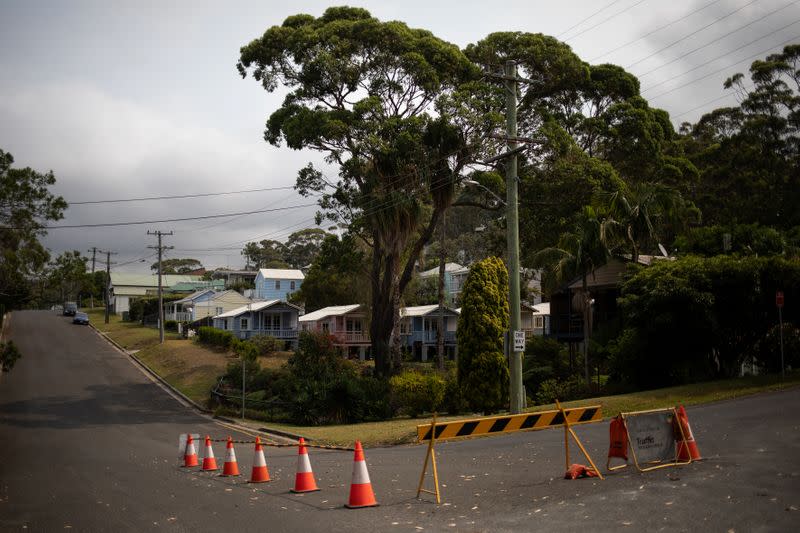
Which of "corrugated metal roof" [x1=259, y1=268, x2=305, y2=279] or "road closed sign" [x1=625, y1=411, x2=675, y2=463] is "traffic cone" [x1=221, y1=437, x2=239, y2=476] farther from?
"corrugated metal roof" [x1=259, y1=268, x2=305, y2=279]

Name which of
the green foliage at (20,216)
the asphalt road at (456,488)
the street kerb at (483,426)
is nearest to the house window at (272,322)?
the green foliage at (20,216)

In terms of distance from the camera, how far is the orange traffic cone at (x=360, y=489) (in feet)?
33.9

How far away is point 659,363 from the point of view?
27.5 m

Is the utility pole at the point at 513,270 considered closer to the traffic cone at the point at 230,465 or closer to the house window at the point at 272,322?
the traffic cone at the point at 230,465

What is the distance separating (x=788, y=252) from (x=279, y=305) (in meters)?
47.9

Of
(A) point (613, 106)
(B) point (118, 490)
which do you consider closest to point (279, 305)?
(A) point (613, 106)

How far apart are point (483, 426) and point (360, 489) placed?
2.25 metres

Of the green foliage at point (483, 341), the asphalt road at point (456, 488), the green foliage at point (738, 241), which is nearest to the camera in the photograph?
the asphalt road at point (456, 488)

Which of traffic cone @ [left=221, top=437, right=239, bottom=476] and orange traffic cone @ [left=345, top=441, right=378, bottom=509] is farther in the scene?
traffic cone @ [left=221, top=437, right=239, bottom=476]

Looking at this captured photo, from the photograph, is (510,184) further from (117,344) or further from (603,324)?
(117,344)

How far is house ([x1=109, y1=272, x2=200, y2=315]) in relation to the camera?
114 meters

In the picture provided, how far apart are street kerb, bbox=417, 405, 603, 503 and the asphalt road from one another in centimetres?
60

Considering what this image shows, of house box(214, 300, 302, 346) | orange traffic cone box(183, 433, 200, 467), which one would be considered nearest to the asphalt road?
orange traffic cone box(183, 433, 200, 467)

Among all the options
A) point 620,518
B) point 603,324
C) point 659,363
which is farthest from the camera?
point 603,324
